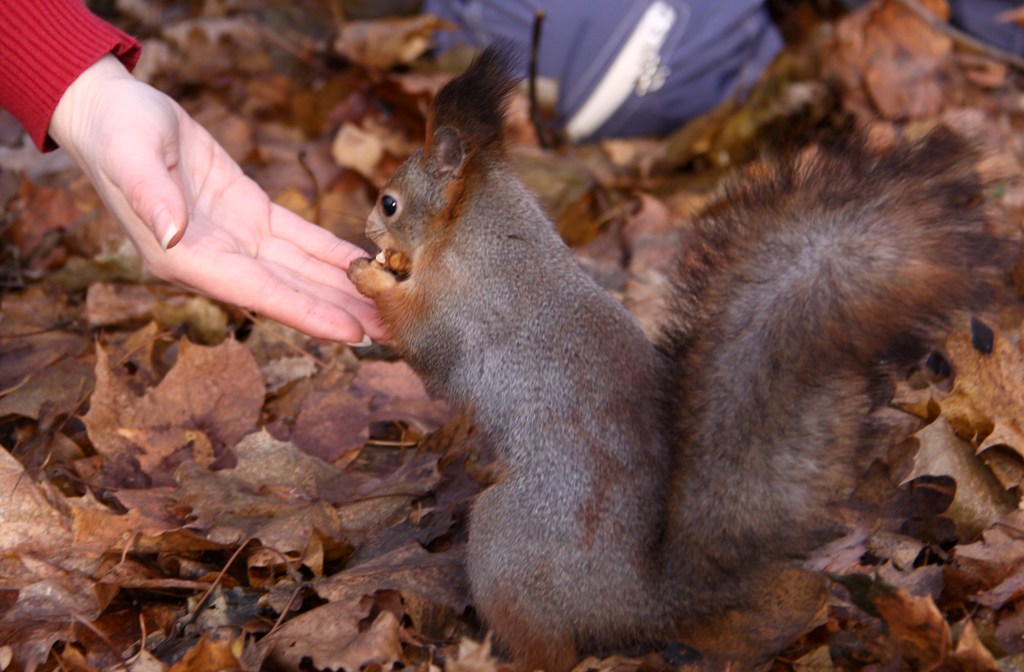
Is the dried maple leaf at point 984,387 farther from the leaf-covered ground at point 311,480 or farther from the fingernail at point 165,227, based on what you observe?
the fingernail at point 165,227

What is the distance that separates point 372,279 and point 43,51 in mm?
837

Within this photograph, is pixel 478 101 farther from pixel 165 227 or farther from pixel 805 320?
pixel 805 320

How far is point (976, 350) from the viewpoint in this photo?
1691mm

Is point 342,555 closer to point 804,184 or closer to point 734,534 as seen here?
point 734,534

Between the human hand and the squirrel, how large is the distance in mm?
158

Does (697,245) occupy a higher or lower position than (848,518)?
higher

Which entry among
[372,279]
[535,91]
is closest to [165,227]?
[372,279]

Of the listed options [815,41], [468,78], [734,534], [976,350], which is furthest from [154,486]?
[815,41]

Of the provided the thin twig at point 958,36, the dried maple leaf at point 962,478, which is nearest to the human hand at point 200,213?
the dried maple leaf at point 962,478

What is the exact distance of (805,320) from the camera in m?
1.29

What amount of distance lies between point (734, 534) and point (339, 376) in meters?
1.08

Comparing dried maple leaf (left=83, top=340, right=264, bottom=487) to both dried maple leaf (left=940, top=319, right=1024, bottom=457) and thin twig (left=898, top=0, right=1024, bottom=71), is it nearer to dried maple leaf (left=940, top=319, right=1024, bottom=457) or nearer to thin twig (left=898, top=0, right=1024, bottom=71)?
dried maple leaf (left=940, top=319, right=1024, bottom=457)

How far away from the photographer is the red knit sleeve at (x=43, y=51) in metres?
1.95

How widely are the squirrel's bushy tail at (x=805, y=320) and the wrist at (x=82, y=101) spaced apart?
119cm
